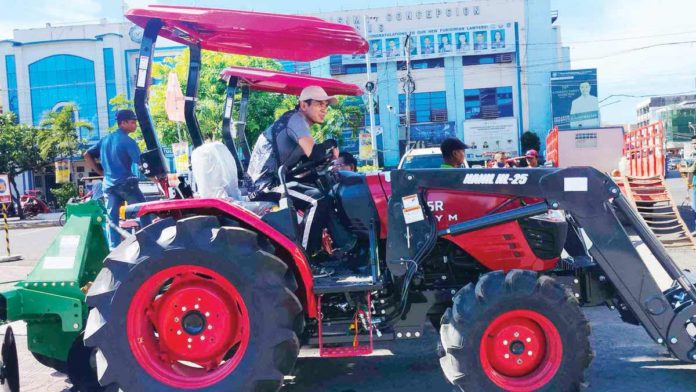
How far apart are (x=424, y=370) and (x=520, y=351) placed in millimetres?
1185

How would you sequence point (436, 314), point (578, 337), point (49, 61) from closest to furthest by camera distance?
point (578, 337)
point (436, 314)
point (49, 61)

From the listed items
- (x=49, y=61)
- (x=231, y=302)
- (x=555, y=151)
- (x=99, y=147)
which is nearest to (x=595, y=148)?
(x=555, y=151)

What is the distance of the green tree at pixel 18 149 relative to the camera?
105 ft

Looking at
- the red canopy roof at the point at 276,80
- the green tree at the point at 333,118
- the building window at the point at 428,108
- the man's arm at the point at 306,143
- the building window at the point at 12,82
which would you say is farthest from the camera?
the building window at the point at 428,108

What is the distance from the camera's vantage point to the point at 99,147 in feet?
20.9

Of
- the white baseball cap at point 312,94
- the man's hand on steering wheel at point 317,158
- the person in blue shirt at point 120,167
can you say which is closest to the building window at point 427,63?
the person in blue shirt at point 120,167

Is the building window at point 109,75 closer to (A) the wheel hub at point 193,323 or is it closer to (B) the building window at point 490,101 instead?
(B) the building window at point 490,101

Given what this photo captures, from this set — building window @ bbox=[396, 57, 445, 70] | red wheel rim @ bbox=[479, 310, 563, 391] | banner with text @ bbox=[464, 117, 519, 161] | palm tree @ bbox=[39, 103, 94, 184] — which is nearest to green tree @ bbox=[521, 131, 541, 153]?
banner with text @ bbox=[464, 117, 519, 161]

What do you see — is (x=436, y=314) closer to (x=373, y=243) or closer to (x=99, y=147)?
(x=373, y=243)

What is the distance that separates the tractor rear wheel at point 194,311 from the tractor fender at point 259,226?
119 millimetres

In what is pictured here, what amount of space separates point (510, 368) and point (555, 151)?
17.1 metres

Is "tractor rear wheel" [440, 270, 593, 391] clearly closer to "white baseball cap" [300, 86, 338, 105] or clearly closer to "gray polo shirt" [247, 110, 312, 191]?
"gray polo shirt" [247, 110, 312, 191]

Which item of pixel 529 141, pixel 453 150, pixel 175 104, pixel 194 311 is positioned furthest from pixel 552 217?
pixel 529 141

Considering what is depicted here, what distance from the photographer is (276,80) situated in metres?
5.66
